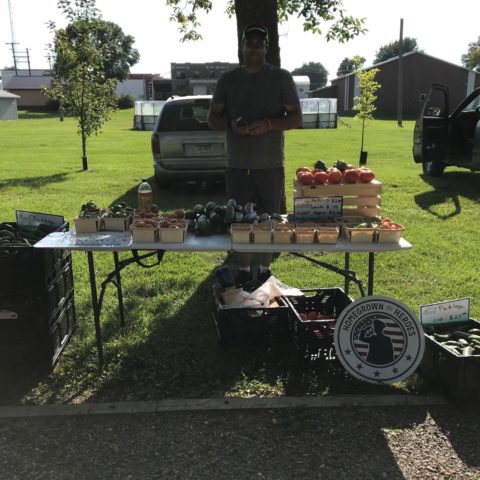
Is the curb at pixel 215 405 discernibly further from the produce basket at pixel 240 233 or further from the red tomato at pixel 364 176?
the red tomato at pixel 364 176

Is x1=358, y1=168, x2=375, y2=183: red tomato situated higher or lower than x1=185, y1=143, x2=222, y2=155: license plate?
higher

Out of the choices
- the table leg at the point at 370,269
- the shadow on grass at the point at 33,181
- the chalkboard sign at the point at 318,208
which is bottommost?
the shadow on grass at the point at 33,181

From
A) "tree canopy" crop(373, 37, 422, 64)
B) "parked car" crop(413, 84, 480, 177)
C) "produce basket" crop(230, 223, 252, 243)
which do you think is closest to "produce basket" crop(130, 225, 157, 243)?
"produce basket" crop(230, 223, 252, 243)

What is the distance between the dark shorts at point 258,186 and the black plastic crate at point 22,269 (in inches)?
66.4

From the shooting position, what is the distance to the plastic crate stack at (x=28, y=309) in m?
3.23

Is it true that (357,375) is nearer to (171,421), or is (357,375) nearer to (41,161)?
(171,421)

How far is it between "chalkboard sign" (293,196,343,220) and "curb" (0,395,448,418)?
3.80 ft

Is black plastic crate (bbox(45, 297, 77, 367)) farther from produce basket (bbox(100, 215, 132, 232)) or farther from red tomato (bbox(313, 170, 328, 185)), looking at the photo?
red tomato (bbox(313, 170, 328, 185))

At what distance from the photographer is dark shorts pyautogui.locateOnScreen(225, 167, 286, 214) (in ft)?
14.2

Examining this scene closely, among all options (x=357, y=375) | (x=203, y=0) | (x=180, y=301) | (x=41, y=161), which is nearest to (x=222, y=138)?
(x=203, y=0)

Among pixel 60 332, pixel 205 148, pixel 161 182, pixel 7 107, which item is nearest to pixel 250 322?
pixel 60 332

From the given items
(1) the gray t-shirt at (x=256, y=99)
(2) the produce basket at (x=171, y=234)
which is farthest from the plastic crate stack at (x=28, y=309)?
(1) the gray t-shirt at (x=256, y=99)

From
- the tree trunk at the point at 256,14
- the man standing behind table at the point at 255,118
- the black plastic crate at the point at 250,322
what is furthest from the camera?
the tree trunk at the point at 256,14

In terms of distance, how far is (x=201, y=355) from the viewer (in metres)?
3.75
